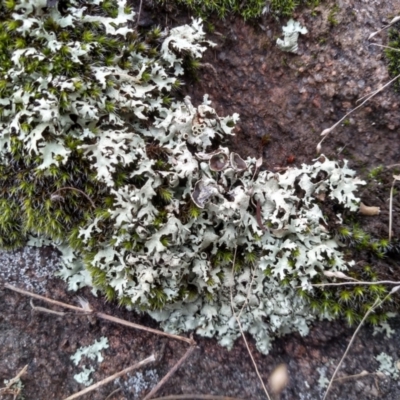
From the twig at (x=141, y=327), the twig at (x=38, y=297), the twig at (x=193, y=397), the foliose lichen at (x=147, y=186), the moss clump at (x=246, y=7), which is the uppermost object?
the moss clump at (x=246, y=7)

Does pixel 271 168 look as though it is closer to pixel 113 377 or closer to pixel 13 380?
pixel 113 377

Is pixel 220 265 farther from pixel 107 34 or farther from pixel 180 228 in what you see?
pixel 107 34

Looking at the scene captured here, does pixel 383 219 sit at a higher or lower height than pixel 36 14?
lower

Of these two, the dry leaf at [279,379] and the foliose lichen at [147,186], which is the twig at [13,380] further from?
the dry leaf at [279,379]

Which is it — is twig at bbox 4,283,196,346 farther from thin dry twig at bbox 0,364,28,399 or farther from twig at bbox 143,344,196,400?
thin dry twig at bbox 0,364,28,399

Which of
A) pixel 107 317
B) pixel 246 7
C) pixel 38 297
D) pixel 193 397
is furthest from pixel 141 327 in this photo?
pixel 246 7

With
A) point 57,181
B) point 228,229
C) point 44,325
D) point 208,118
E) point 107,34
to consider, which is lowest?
point 44,325

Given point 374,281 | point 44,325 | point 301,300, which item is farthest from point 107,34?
point 374,281

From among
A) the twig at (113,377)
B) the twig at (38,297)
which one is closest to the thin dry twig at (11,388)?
the twig at (113,377)
